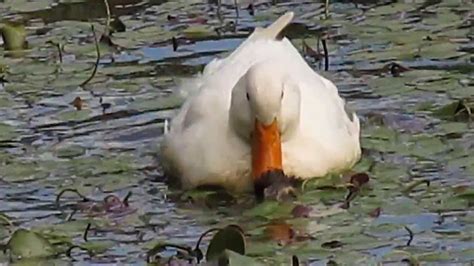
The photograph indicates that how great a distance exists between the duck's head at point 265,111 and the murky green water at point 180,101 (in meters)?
0.26

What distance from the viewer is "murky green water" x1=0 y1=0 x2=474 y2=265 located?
25.8 ft

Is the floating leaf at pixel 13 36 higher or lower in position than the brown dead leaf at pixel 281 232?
higher

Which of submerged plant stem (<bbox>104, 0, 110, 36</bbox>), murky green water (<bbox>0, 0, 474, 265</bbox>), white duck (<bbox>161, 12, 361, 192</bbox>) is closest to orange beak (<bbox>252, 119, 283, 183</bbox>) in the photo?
white duck (<bbox>161, 12, 361, 192</bbox>)

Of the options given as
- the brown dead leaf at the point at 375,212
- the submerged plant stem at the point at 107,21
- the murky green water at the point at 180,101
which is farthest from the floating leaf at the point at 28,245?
the submerged plant stem at the point at 107,21

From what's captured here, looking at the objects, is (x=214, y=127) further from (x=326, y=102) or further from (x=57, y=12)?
(x=57, y=12)

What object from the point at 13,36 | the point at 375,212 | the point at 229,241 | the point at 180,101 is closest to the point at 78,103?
the point at 180,101

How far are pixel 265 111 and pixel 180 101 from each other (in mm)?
1838

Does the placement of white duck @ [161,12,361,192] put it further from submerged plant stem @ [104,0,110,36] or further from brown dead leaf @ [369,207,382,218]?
submerged plant stem @ [104,0,110,36]

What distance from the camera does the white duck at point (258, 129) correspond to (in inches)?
344

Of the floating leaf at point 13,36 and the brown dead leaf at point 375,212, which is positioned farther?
the floating leaf at point 13,36

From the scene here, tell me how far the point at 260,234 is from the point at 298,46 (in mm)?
3815

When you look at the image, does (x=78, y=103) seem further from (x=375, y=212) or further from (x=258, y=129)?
(x=375, y=212)

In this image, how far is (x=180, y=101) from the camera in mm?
10430

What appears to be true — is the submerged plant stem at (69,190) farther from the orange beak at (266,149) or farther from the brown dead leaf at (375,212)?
the brown dead leaf at (375,212)
